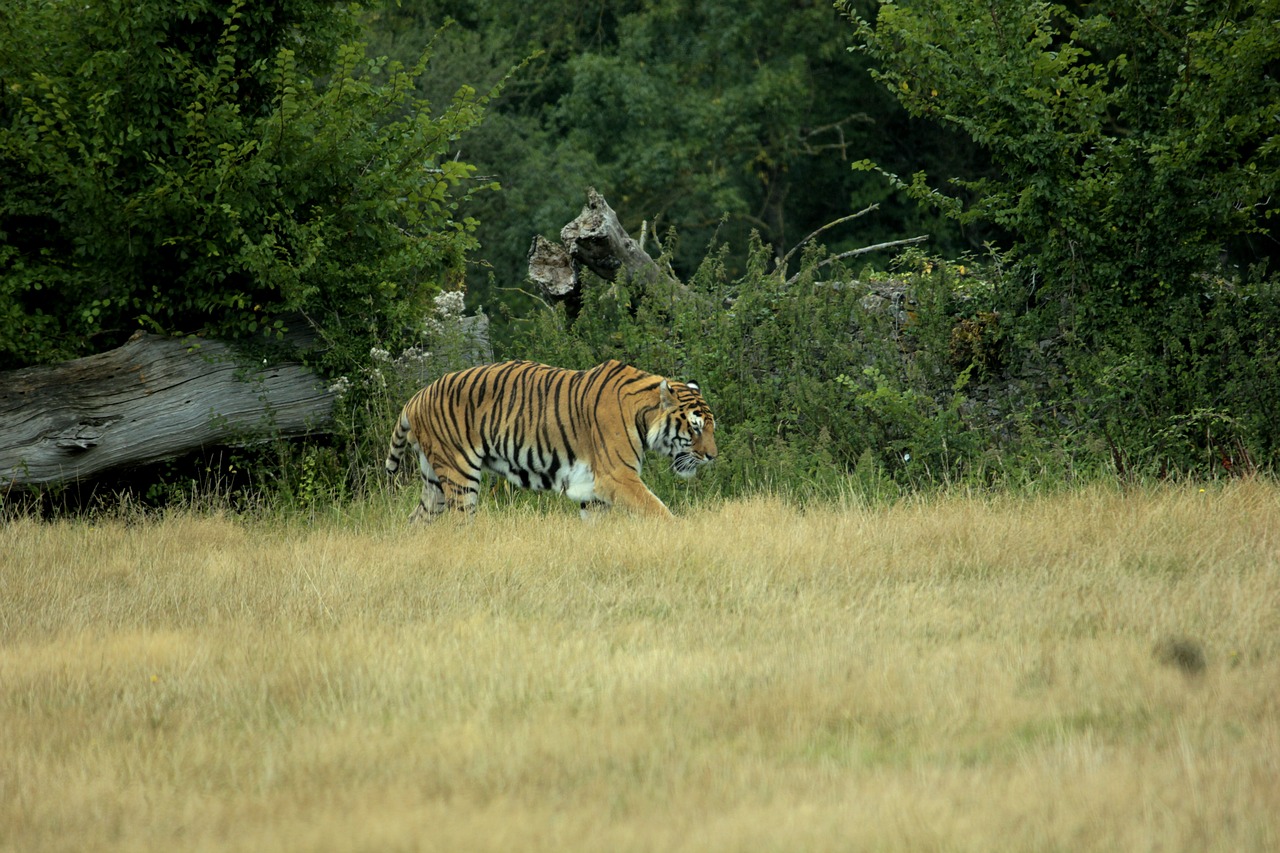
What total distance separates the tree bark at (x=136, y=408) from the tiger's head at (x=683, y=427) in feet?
11.8

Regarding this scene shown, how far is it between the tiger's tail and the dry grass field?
1735 mm

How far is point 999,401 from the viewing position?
36.4 ft

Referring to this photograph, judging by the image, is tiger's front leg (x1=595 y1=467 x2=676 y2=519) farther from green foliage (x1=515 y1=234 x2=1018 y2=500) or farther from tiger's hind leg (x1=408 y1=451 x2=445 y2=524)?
tiger's hind leg (x1=408 y1=451 x2=445 y2=524)

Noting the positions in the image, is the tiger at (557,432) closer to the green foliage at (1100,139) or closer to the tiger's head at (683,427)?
the tiger's head at (683,427)

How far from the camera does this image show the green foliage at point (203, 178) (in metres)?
9.97

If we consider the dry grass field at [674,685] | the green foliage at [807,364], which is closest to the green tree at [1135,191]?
the green foliage at [807,364]

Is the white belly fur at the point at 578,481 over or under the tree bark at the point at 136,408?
under

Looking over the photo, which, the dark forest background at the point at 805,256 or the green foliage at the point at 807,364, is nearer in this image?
the dark forest background at the point at 805,256

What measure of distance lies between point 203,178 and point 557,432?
12.1 feet

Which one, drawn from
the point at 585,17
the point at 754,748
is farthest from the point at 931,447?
the point at 585,17

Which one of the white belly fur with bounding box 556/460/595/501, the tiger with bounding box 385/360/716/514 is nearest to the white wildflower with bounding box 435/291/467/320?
the tiger with bounding box 385/360/716/514

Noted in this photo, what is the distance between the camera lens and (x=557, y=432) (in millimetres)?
8953

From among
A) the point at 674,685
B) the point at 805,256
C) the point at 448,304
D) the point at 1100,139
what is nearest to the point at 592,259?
the point at 448,304

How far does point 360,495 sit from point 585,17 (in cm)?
2517
